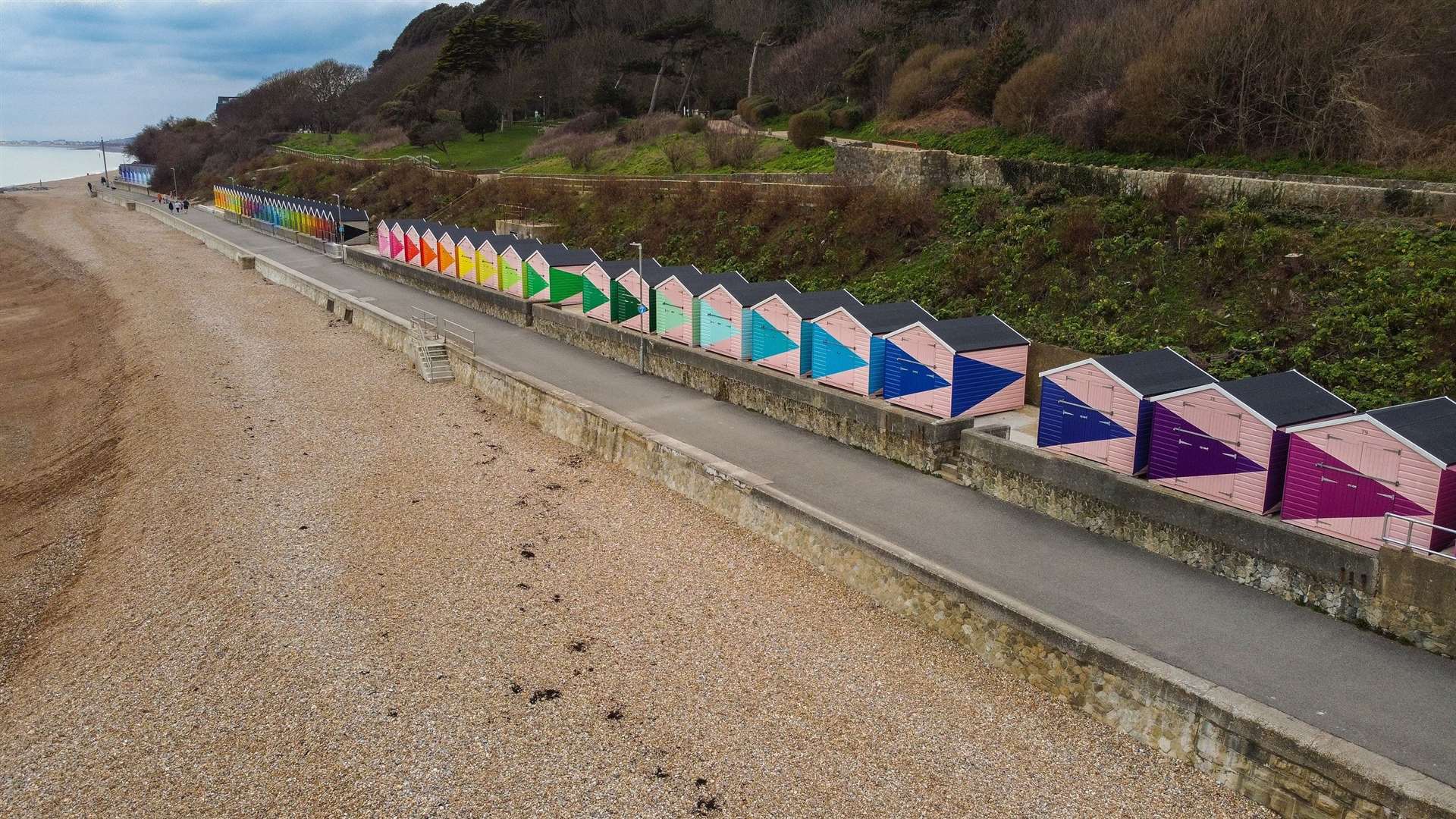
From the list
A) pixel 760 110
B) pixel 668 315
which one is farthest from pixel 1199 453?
pixel 760 110

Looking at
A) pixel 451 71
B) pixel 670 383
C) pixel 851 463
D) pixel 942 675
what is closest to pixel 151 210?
pixel 451 71

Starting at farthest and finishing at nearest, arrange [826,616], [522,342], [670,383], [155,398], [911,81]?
[911,81], [522,342], [155,398], [670,383], [826,616]

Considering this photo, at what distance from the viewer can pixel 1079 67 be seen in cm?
3020

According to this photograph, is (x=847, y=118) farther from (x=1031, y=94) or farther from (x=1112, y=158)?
(x=1112, y=158)

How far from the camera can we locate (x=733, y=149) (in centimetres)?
4088

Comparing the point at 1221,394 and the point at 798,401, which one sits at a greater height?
the point at 1221,394

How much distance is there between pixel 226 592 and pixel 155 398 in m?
13.3

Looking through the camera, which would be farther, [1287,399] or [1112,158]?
[1112,158]

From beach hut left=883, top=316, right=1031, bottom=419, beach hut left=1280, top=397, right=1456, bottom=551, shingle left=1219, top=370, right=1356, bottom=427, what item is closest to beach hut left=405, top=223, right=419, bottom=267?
beach hut left=883, top=316, right=1031, bottom=419

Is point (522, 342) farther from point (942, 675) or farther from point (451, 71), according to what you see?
point (451, 71)

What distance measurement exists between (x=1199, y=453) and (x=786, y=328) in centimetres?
A: 872

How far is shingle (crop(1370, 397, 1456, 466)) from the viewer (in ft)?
35.5

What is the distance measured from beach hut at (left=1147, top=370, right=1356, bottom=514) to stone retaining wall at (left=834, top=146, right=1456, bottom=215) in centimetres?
695

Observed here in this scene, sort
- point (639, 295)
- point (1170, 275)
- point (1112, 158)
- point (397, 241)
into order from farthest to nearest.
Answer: point (397, 241), point (1112, 158), point (639, 295), point (1170, 275)
